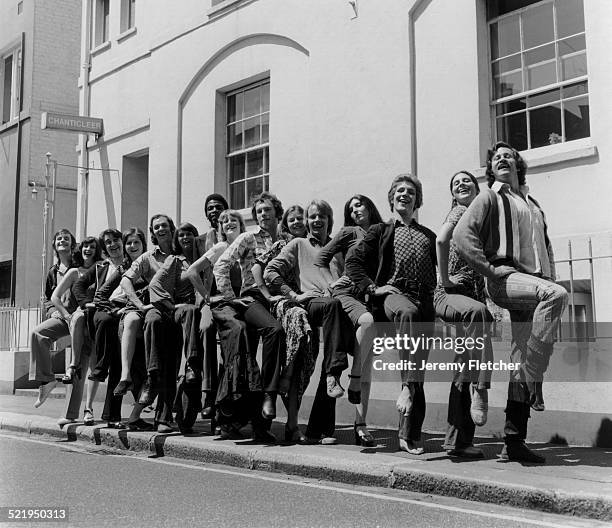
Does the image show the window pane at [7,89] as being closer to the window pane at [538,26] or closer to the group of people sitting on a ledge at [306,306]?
the group of people sitting on a ledge at [306,306]

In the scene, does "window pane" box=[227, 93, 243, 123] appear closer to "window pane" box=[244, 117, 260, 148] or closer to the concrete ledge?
"window pane" box=[244, 117, 260, 148]

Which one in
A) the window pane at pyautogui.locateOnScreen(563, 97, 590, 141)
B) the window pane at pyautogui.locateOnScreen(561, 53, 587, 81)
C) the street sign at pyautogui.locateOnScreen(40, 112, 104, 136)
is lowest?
the window pane at pyautogui.locateOnScreen(563, 97, 590, 141)

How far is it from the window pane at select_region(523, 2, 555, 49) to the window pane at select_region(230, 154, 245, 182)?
17.3ft

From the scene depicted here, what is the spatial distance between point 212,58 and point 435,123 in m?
5.07

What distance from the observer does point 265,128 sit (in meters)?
12.3

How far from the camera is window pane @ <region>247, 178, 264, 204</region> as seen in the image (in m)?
12.3

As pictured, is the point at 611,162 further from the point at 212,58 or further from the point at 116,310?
the point at 212,58

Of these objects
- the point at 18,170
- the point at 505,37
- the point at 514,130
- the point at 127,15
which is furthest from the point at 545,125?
the point at 18,170

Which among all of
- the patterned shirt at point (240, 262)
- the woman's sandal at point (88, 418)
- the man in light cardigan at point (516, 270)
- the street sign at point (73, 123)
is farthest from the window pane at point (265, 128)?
the man in light cardigan at point (516, 270)

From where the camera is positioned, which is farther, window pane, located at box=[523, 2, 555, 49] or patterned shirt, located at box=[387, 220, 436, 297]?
window pane, located at box=[523, 2, 555, 49]

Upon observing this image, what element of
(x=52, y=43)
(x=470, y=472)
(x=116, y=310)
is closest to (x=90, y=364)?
(x=116, y=310)

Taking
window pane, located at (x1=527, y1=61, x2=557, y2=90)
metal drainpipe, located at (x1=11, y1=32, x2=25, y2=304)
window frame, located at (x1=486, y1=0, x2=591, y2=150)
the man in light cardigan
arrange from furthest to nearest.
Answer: metal drainpipe, located at (x1=11, y1=32, x2=25, y2=304) < window pane, located at (x1=527, y1=61, x2=557, y2=90) < window frame, located at (x1=486, y1=0, x2=591, y2=150) < the man in light cardigan

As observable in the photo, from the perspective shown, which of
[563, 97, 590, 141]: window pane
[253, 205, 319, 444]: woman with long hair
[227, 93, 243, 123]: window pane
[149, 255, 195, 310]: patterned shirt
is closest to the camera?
[253, 205, 319, 444]: woman with long hair

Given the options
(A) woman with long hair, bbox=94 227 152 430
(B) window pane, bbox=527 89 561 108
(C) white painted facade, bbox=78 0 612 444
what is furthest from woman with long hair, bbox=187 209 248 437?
(B) window pane, bbox=527 89 561 108
